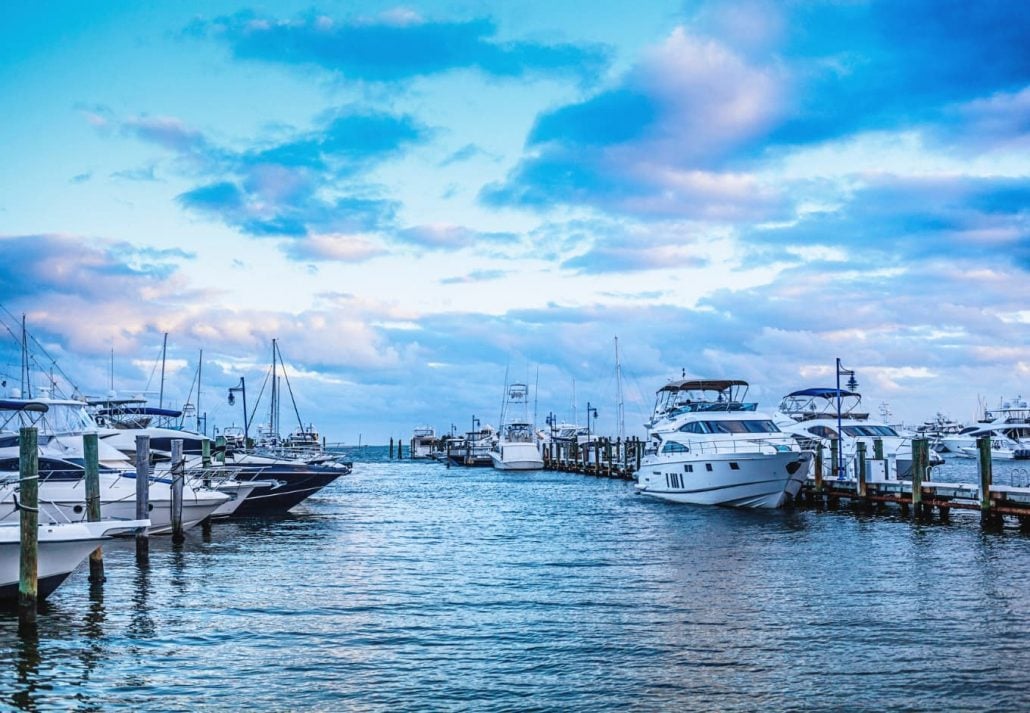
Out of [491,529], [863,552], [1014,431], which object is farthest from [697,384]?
[1014,431]

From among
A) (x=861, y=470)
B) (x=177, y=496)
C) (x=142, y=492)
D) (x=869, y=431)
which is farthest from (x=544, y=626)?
(x=869, y=431)

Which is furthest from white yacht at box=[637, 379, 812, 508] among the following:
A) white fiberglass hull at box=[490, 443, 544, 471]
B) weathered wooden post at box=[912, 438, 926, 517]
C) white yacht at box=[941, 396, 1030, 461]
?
white yacht at box=[941, 396, 1030, 461]

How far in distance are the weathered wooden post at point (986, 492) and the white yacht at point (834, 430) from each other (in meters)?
9.90

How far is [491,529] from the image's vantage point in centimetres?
3756

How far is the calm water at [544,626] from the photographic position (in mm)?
13906

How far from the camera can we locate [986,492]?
32.2 m

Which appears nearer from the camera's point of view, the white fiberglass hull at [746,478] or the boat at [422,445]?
the white fiberglass hull at [746,478]

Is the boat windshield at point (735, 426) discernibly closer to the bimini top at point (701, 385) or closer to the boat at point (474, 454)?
the bimini top at point (701, 385)

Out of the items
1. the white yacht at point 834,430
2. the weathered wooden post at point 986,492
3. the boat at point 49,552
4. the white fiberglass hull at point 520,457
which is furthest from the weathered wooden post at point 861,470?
the white fiberglass hull at point 520,457

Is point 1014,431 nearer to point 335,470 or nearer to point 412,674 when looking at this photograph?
point 335,470

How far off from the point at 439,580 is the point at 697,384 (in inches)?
1216

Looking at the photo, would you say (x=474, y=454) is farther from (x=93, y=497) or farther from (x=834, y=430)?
(x=93, y=497)

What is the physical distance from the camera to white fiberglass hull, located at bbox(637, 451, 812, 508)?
135 feet

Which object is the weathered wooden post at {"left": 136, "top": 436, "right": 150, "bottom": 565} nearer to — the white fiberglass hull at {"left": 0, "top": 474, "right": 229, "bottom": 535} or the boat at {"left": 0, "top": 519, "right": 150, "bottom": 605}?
the white fiberglass hull at {"left": 0, "top": 474, "right": 229, "bottom": 535}
